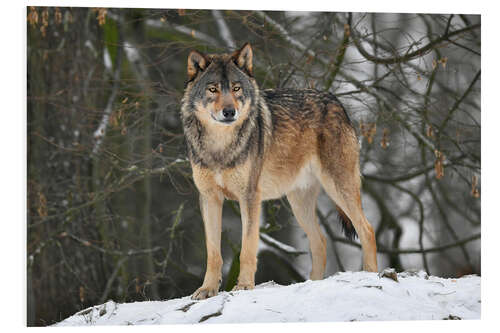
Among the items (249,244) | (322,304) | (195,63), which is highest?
(195,63)

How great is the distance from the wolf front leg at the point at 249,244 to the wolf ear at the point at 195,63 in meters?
1.05

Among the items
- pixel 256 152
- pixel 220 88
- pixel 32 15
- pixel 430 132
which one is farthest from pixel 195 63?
pixel 430 132

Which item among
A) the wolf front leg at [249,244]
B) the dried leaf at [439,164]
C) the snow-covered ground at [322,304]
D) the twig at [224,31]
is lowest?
the snow-covered ground at [322,304]

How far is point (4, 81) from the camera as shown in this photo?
567cm

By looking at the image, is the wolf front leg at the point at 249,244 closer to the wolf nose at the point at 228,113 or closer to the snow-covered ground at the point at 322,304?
the snow-covered ground at the point at 322,304

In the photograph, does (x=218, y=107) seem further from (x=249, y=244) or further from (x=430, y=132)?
(x=430, y=132)

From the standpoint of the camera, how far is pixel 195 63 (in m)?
5.40

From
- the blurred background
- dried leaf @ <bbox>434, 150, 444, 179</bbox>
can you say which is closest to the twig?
the blurred background

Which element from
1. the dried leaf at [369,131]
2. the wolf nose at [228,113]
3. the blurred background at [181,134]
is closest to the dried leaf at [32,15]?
the blurred background at [181,134]

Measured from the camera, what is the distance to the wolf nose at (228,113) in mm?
5164

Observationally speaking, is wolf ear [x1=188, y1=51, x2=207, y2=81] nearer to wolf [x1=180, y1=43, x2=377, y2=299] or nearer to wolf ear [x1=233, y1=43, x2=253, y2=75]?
wolf [x1=180, y1=43, x2=377, y2=299]

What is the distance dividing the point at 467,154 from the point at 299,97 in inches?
79.1

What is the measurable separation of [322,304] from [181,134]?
2344 millimetres
